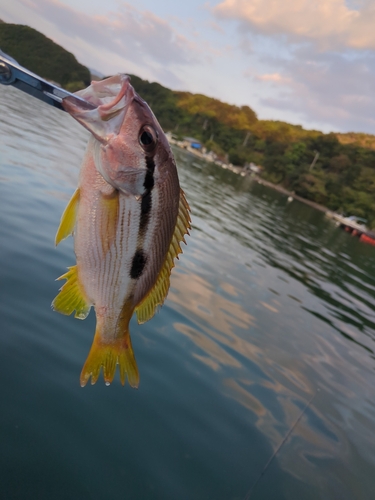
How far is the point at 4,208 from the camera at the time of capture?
8.59 m

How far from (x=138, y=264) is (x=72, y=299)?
45 cm

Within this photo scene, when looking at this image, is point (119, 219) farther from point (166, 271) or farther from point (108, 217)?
point (166, 271)

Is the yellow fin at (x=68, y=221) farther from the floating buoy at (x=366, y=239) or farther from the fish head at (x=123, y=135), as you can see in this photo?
the floating buoy at (x=366, y=239)

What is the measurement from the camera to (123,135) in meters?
1.76

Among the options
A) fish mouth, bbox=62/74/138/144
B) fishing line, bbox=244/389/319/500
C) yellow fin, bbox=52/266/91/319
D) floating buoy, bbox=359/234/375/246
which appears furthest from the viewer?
floating buoy, bbox=359/234/375/246

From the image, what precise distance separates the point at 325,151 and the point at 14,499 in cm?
10471

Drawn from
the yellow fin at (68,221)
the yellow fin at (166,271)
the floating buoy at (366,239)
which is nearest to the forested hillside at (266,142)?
the floating buoy at (366,239)

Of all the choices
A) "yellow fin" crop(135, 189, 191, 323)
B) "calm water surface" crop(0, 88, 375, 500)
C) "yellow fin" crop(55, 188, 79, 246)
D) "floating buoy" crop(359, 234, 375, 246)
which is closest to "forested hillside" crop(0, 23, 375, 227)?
"floating buoy" crop(359, 234, 375, 246)

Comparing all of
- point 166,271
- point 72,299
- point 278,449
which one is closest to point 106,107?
point 166,271

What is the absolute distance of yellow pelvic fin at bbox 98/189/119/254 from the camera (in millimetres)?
1890

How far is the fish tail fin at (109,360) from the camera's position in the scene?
87.3 inches

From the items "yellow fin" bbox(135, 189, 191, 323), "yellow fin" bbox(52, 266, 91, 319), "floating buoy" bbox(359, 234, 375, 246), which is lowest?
"floating buoy" bbox(359, 234, 375, 246)

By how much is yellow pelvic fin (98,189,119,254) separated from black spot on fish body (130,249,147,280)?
0.15 meters

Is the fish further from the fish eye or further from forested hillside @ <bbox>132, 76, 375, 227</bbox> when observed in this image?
forested hillside @ <bbox>132, 76, 375, 227</bbox>
